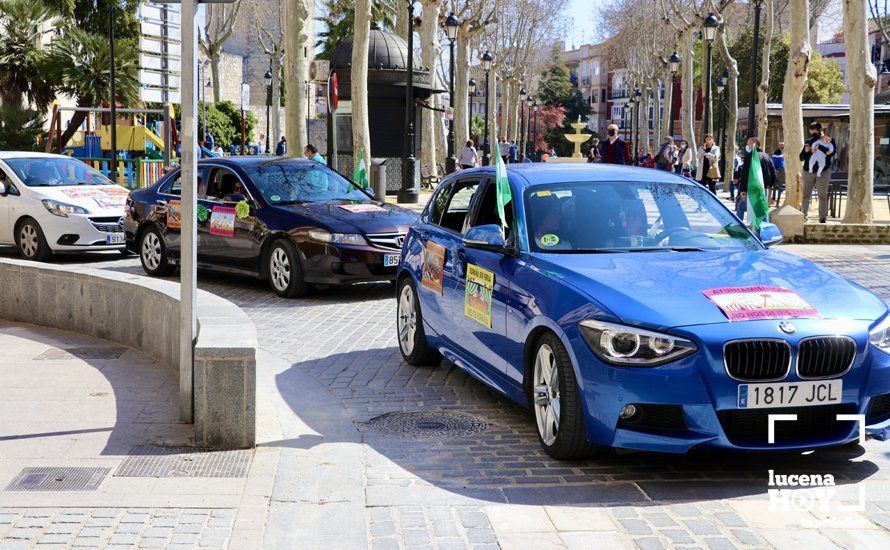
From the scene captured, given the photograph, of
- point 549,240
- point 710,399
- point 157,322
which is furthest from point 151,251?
point 710,399

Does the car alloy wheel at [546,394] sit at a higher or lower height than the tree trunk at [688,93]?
lower

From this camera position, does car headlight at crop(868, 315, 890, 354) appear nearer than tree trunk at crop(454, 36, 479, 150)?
Yes

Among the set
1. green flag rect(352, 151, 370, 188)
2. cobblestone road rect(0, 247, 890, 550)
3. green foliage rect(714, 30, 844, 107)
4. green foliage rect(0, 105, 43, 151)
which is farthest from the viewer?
green foliage rect(714, 30, 844, 107)

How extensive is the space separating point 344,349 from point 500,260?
3.00 metres

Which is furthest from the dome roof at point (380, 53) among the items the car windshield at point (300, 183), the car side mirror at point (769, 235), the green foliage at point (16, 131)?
the car side mirror at point (769, 235)

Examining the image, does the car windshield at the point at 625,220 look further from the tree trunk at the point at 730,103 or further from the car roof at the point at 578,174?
the tree trunk at the point at 730,103

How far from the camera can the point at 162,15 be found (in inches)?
632

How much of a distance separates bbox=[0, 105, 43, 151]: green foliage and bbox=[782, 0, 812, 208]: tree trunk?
23.0 metres

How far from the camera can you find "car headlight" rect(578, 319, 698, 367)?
17.0 feet

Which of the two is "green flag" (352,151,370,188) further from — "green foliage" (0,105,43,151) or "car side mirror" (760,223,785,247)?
"car side mirror" (760,223,785,247)

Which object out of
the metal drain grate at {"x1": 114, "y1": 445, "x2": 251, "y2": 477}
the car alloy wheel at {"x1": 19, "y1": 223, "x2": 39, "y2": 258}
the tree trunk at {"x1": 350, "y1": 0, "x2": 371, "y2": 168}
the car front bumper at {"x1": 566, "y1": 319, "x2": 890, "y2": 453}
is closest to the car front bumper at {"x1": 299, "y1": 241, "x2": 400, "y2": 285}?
the car alloy wheel at {"x1": 19, "y1": 223, "x2": 39, "y2": 258}

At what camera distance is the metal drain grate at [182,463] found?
5484 mm

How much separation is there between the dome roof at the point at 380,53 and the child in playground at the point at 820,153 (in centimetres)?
1595

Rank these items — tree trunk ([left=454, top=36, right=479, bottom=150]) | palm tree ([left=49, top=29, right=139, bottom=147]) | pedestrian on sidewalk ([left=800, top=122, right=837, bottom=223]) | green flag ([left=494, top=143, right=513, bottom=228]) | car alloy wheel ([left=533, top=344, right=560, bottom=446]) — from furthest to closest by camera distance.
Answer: tree trunk ([left=454, top=36, right=479, bottom=150]) < palm tree ([left=49, top=29, right=139, bottom=147]) < pedestrian on sidewalk ([left=800, top=122, right=837, bottom=223]) < green flag ([left=494, top=143, right=513, bottom=228]) < car alloy wheel ([left=533, top=344, right=560, bottom=446])
